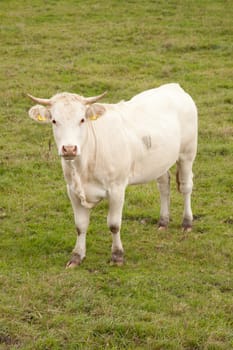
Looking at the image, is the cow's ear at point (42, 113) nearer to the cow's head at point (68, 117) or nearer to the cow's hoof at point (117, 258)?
the cow's head at point (68, 117)

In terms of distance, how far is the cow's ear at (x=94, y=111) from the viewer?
729 centimetres

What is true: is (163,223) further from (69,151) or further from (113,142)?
(69,151)

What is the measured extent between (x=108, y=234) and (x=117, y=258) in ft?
3.12

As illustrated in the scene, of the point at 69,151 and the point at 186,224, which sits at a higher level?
the point at 69,151

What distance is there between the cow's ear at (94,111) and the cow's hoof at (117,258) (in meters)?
1.57

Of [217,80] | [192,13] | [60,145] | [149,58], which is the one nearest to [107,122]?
[60,145]

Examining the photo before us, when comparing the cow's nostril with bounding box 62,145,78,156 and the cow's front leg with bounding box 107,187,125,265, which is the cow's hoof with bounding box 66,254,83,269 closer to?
the cow's front leg with bounding box 107,187,125,265

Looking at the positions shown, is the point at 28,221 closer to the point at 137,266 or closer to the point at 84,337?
the point at 137,266

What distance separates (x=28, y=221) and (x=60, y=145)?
2.57m

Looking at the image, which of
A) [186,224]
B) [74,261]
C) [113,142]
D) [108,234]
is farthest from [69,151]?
[186,224]

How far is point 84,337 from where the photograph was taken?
6273mm

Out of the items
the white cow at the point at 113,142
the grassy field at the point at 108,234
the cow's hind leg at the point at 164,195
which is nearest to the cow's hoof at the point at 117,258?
the white cow at the point at 113,142

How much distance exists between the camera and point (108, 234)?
8.89 metres

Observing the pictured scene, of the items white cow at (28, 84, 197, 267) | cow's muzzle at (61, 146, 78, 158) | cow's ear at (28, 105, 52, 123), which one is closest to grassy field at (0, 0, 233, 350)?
white cow at (28, 84, 197, 267)
